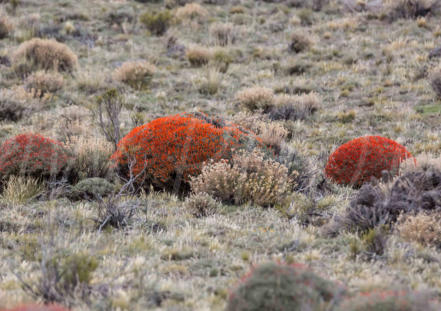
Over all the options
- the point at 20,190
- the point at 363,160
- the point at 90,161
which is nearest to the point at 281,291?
the point at 20,190

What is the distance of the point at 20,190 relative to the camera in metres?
6.45

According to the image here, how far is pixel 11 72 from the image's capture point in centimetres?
1357

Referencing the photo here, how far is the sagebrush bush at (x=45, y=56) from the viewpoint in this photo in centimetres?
1395

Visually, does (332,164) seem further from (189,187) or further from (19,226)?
(19,226)

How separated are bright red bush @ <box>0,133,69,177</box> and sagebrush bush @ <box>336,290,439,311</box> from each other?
5.28 meters

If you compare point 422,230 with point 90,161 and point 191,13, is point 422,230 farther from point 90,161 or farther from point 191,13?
point 191,13

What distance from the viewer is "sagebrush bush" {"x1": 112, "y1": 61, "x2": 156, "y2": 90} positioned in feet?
44.5

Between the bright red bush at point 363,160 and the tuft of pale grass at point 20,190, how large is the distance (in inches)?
183

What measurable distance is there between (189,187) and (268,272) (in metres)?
4.21

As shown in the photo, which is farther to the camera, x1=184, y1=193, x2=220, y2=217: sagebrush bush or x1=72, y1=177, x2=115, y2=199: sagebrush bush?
x1=72, y1=177, x2=115, y2=199: sagebrush bush

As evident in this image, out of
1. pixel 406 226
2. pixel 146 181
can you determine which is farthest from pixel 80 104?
pixel 406 226

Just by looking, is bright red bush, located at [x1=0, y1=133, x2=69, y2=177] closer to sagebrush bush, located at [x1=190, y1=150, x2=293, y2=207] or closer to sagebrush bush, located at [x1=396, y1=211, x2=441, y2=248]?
sagebrush bush, located at [x1=190, y1=150, x2=293, y2=207]

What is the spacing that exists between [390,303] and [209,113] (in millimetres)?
9366

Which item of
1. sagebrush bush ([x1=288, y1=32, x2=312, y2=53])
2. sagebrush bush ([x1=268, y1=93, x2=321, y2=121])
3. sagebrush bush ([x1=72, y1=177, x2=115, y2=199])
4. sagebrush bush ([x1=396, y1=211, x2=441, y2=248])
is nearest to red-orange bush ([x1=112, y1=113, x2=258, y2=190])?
sagebrush bush ([x1=72, y1=177, x2=115, y2=199])
